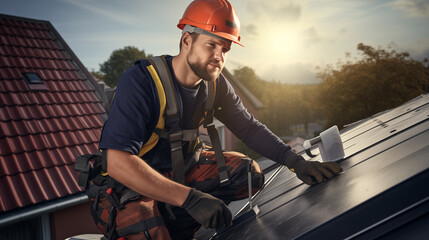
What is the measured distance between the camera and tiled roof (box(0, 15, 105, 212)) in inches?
214

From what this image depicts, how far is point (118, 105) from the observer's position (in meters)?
1.82

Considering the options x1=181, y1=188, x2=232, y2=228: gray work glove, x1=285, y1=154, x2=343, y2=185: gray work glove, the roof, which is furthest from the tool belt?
x1=285, y1=154, x2=343, y2=185: gray work glove

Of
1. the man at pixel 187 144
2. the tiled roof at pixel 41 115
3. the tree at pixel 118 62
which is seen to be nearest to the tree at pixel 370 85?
the tiled roof at pixel 41 115

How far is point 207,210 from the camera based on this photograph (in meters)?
1.73

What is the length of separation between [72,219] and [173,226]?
4504mm

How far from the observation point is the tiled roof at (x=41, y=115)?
17.8 feet

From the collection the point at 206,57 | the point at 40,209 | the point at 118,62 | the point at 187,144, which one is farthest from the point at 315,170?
the point at 118,62

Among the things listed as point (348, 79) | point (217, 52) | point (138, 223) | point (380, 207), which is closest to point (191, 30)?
point (217, 52)

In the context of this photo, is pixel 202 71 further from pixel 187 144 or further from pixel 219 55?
pixel 187 144

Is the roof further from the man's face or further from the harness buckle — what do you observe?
the man's face

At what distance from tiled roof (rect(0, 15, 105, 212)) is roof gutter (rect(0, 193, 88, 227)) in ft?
0.31

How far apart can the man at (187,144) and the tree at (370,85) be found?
64.6ft

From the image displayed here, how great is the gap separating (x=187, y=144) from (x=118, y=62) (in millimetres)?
43996

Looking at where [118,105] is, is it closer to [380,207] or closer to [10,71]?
[380,207]
